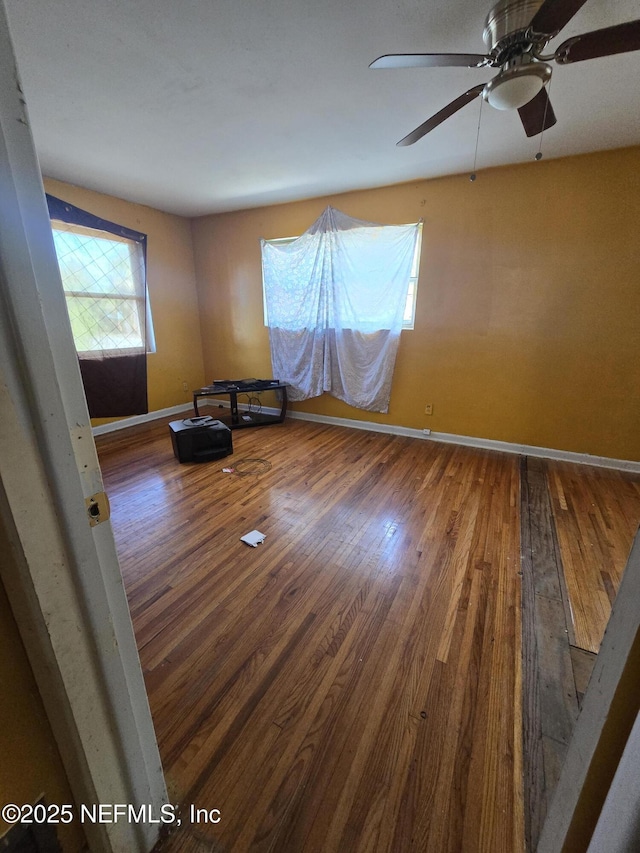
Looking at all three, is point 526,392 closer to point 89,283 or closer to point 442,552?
point 442,552

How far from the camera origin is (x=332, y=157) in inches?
101

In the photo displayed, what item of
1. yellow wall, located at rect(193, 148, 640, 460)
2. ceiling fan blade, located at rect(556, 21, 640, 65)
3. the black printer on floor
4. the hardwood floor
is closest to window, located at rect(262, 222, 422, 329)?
yellow wall, located at rect(193, 148, 640, 460)

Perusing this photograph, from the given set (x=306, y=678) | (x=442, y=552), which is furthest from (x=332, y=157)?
(x=306, y=678)

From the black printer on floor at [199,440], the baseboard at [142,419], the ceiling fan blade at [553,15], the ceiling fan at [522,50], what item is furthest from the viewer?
the baseboard at [142,419]

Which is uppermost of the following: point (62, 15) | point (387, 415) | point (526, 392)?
point (62, 15)

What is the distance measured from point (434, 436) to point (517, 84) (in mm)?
2677

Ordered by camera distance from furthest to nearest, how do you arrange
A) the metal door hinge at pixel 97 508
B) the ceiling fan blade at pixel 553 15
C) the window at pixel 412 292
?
the window at pixel 412 292, the ceiling fan blade at pixel 553 15, the metal door hinge at pixel 97 508

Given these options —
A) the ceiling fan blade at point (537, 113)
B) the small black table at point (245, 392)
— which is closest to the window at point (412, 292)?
the ceiling fan blade at point (537, 113)

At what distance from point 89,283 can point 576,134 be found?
4.31m

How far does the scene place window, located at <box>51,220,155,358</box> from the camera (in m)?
3.19

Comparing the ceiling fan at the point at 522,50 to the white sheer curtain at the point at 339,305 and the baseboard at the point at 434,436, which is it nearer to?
the white sheer curtain at the point at 339,305

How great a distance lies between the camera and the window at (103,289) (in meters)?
3.19

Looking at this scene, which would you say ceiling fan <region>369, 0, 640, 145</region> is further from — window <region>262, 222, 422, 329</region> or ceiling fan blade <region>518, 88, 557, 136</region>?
window <region>262, 222, 422, 329</region>

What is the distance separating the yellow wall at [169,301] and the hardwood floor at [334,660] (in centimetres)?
217
